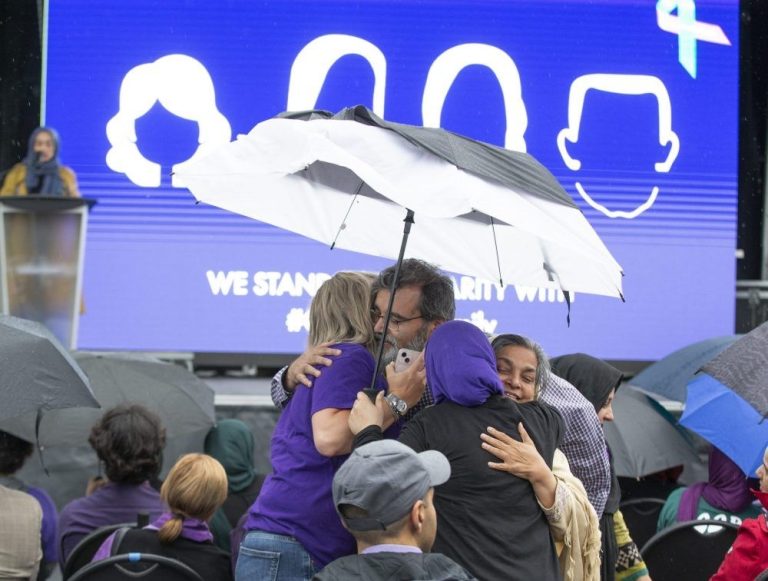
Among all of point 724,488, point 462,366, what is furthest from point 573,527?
point 724,488

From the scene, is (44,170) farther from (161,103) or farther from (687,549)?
(687,549)

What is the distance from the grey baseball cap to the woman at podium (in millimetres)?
4266

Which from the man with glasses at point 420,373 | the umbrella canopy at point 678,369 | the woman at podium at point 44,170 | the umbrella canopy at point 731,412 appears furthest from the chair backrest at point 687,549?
the woman at podium at point 44,170

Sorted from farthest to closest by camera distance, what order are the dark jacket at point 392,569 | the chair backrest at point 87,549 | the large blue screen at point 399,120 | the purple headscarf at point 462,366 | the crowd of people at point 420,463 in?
the large blue screen at point 399,120, the chair backrest at point 87,549, the purple headscarf at point 462,366, the crowd of people at point 420,463, the dark jacket at point 392,569

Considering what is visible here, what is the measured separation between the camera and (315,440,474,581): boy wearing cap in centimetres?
245

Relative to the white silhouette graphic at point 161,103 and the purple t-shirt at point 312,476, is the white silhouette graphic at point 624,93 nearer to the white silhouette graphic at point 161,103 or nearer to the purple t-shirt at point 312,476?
the white silhouette graphic at point 161,103

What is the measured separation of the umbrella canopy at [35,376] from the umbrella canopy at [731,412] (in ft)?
6.70

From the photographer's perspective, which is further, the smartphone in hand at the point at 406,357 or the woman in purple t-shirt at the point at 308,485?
the smartphone in hand at the point at 406,357

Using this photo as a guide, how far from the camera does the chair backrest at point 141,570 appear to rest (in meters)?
3.63

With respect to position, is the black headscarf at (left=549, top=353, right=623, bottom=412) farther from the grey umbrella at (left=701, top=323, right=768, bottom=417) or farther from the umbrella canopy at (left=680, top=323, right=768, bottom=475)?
the grey umbrella at (left=701, top=323, right=768, bottom=417)

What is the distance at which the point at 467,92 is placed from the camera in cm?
679

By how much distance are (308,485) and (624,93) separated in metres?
Result: 4.31

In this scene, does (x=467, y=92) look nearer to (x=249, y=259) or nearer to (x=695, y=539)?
(x=249, y=259)

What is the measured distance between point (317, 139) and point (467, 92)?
157 inches
